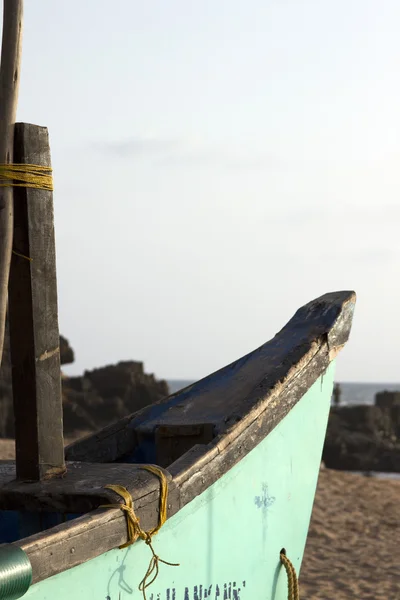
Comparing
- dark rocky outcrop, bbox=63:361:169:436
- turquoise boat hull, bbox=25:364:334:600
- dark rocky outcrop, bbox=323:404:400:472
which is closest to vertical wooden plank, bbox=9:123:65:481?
turquoise boat hull, bbox=25:364:334:600

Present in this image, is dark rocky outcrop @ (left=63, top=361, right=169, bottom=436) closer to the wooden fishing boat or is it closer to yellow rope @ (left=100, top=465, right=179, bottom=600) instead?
the wooden fishing boat

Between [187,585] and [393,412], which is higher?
[187,585]

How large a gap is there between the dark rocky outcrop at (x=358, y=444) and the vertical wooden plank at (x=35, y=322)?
84.0 ft

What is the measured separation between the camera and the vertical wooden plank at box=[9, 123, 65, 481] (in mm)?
3779

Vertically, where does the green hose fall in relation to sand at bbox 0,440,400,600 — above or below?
above

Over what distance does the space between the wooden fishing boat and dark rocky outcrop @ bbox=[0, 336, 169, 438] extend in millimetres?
22512

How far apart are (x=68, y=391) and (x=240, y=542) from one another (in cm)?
2700

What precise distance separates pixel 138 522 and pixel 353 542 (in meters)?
7.15

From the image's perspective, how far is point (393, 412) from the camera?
37.2 metres

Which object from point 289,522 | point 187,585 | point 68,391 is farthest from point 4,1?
point 68,391

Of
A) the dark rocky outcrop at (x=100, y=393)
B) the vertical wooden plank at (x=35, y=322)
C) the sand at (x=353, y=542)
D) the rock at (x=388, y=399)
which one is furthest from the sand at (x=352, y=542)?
the rock at (x=388, y=399)

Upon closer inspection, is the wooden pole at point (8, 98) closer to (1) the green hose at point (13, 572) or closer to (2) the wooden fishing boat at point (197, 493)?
(2) the wooden fishing boat at point (197, 493)

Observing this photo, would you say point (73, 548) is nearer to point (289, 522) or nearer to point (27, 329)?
point (27, 329)

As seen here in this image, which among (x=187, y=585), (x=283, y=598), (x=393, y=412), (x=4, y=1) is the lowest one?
(x=393, y=412)
